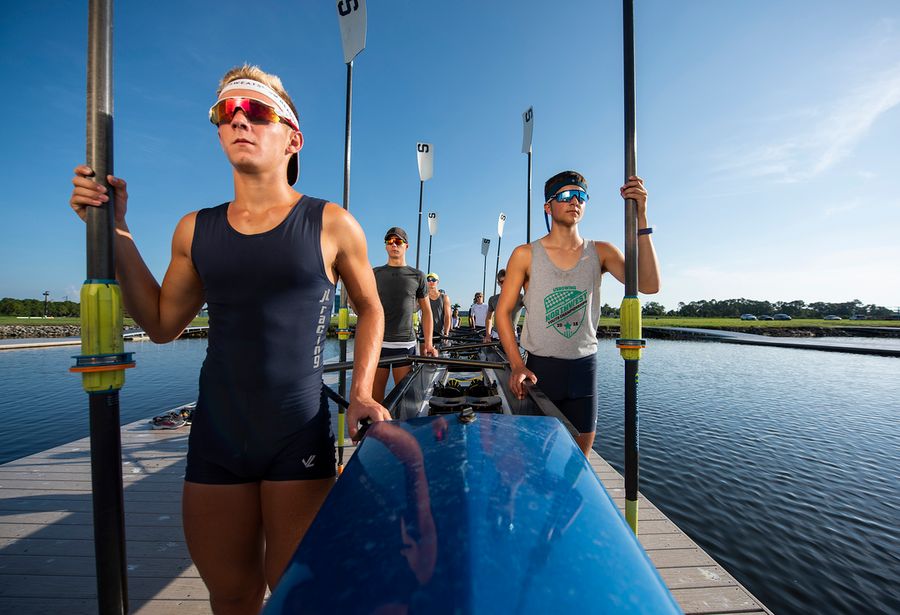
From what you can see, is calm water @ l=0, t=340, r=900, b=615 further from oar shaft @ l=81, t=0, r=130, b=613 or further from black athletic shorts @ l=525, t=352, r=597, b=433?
oar shaft @ l=81, t=0, r=130, b=613

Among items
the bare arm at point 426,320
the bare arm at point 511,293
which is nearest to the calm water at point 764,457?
the bare arm at point 511,293

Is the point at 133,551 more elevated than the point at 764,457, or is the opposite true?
the point at 133,551

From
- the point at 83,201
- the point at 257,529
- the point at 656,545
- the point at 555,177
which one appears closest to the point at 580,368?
the point at 555,177

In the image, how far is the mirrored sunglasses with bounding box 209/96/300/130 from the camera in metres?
1.37

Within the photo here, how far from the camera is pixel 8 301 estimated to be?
222 feet

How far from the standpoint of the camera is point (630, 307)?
215 cm

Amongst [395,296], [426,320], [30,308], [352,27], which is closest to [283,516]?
[395,296]

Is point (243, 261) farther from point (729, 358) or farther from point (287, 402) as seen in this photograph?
point (729, 358)

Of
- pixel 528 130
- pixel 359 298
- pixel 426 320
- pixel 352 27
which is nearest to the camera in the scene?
pixel 359 298

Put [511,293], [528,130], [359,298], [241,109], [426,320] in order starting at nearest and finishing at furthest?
[241,109], [359,298], [511,293], [426,320], [528,130]

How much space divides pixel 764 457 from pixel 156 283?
9.97 m

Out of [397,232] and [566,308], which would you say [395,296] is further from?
[566,308]

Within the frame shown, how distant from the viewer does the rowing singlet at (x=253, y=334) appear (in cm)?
131

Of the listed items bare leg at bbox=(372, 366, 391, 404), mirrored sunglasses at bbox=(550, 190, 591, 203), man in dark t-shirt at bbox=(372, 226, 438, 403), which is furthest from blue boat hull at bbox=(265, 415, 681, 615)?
man in dark t-shirt at bbox=(372, 226, 438, 403)
